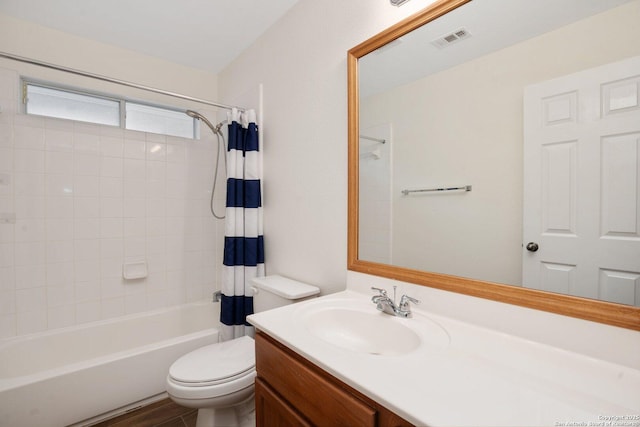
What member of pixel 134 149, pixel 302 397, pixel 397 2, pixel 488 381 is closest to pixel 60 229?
pixel 134 149

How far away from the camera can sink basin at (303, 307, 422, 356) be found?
98cm

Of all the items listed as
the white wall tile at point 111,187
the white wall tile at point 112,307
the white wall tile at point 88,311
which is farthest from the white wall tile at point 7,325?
the white wall tile at point 111,187

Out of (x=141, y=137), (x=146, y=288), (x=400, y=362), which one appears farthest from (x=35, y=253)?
(x=400, y=362)

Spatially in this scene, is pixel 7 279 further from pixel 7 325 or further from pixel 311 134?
pixel 311 134

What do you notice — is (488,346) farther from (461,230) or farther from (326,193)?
(326,193)

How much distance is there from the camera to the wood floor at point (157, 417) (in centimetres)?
163

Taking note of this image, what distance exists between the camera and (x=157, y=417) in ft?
5.53

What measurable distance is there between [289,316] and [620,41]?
1.22 m

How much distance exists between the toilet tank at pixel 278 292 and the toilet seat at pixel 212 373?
26cm

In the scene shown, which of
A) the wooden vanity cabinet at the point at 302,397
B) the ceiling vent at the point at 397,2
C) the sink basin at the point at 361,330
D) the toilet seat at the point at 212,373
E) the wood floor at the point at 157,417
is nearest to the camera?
the wooden vanity cabinet at the point at 302,397

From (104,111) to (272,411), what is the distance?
2503 mm

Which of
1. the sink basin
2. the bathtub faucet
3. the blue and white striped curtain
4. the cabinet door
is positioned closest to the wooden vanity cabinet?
the cabinet door

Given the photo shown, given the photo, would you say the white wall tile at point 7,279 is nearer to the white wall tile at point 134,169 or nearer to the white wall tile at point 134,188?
the white wall tile at point 134,188

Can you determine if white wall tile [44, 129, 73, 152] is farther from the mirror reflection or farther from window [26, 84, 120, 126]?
the mirror reflection
